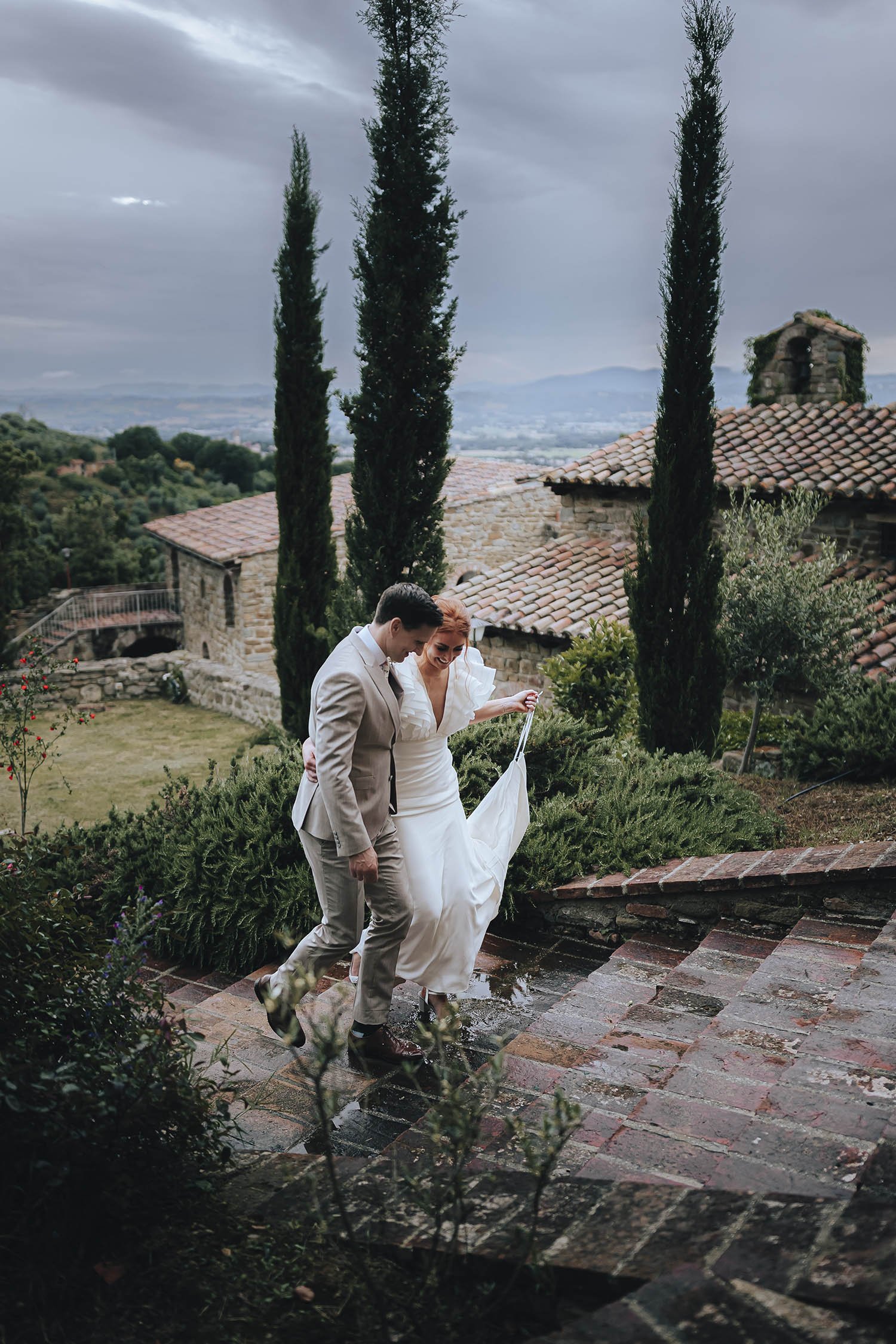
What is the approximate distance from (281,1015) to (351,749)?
151cm

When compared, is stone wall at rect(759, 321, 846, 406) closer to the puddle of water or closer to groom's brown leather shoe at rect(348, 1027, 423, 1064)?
the puddle of water

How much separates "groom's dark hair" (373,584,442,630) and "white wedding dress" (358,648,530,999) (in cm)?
45

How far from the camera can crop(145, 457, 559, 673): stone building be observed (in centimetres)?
2297

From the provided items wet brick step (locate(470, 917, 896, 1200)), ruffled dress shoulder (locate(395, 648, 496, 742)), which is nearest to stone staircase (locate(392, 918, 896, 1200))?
wet brick step (locate(470, 917, 896, 1200))

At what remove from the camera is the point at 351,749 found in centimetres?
364

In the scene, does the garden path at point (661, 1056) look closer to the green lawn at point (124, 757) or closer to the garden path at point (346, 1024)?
the garden path at point (346, 1024)

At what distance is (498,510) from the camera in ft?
79.4

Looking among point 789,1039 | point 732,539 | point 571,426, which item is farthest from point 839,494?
point 571,426

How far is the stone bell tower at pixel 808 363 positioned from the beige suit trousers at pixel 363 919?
667 inches

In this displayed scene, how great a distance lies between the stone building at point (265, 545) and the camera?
23.0 meters

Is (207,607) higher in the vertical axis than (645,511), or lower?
lower

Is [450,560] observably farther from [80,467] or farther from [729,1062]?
[80,467]

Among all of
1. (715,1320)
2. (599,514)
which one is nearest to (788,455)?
(599,514)

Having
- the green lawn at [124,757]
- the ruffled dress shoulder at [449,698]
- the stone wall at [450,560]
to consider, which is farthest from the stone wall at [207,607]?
the ruffled dress shoulder at [449,698]
